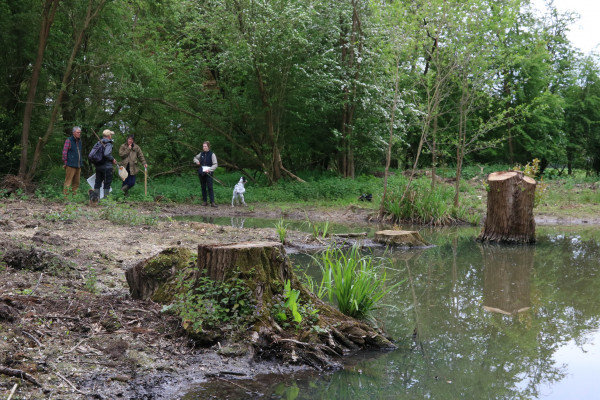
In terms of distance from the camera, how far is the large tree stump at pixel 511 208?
12.2m

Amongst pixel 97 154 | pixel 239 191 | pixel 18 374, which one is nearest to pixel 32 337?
pixel 18 374

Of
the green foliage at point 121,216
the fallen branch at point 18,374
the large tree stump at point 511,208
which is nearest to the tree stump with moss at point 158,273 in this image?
the fallen branch at point 18,374

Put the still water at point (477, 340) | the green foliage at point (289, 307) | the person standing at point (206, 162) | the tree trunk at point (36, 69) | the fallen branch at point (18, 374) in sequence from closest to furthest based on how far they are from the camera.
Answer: the fallen branch at point (18, 374) → the still water at point (477, 340) → the green foliage at point (289, 307) → the tree trunk at point (36, 69) → the person standing at point (206, 162)

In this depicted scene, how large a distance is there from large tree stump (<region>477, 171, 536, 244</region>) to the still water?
2.22 meters

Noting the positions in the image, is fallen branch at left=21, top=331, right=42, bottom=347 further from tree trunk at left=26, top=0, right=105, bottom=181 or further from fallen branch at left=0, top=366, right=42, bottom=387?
tree trunk at left=26, top=0, right=105, bottom=181

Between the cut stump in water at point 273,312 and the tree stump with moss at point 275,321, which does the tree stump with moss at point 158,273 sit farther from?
the tree stump with moss at point 275,321

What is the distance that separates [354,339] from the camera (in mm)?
5305

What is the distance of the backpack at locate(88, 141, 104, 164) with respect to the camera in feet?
47.6

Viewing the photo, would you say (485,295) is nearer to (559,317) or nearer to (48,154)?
(559,317)

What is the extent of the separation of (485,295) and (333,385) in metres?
3.84

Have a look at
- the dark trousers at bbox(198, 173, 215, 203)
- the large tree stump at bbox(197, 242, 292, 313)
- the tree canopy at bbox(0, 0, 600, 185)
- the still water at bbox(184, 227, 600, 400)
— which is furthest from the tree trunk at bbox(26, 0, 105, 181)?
the large tree stump at bbox(197, 242, 292, 313)

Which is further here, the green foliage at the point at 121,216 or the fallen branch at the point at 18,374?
the green foliage at the point at 121,216

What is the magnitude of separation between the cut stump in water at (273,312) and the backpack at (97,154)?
32.1ft

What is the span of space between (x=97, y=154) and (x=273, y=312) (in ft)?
35.6
